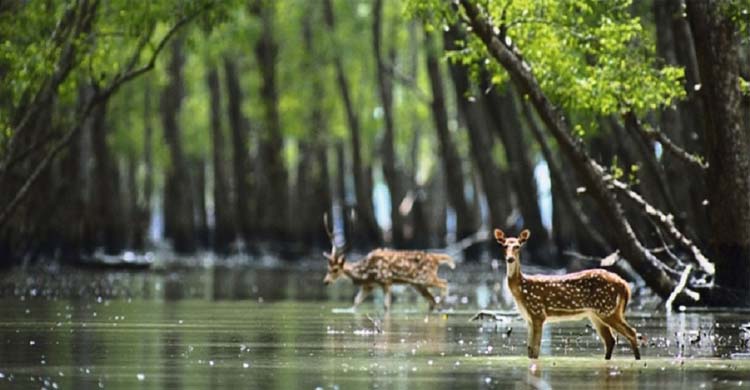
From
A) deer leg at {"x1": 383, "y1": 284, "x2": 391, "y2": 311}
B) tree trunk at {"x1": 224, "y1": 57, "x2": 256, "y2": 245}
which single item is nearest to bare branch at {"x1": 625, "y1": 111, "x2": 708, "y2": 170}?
deer leg at {"x1": 383, "y1": 284, "x2": 391, "y2": 311}

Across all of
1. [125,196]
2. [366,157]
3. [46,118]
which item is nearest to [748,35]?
[46,118]

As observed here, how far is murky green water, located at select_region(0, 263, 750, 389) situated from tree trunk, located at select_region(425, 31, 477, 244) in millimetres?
23245

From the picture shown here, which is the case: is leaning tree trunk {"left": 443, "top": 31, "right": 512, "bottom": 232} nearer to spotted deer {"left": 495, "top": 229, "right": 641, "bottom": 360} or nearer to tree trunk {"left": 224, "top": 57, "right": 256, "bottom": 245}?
tree trunk {"left": 224, "top": 57, "right": 256, "bottom": 245}

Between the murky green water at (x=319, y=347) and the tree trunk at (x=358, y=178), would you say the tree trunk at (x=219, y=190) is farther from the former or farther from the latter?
the murky green water at (x=319, y=347)

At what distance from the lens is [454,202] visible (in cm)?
5722

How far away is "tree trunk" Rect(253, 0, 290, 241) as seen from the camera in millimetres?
64500

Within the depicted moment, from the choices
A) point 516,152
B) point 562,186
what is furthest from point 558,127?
point 516,152

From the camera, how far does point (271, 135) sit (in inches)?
2542

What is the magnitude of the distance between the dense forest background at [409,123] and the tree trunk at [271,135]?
4.4 inches

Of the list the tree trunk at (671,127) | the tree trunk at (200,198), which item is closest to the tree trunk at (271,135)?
the tree trunk at (200,198)

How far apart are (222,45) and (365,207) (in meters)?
9.47

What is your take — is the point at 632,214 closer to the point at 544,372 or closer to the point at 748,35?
the point at 748,35

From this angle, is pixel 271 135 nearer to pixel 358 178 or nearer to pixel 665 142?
pixel 358 178

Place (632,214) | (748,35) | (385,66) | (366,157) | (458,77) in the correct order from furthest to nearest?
(366,157)
(385,66)
(458,77)
(632,214)
(748,35)
